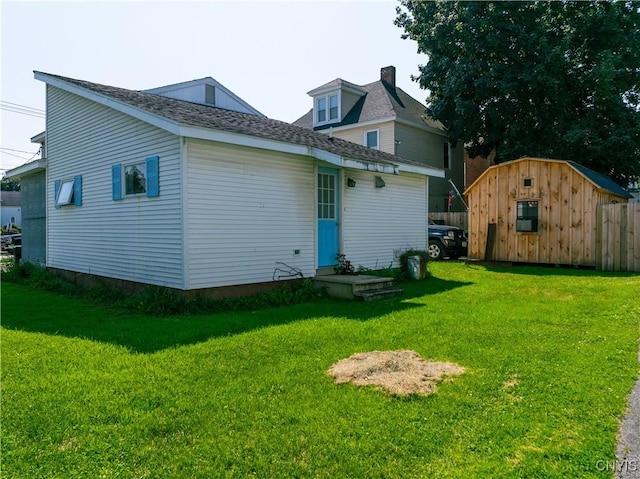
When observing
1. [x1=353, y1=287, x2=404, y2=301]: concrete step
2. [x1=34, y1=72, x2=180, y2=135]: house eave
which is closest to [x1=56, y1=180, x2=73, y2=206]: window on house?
[x1=34, y1=72, x2=180, y2=135]: house eave

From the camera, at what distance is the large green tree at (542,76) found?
18.3m

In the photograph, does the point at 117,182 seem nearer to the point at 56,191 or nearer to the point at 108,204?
the point at 108,204

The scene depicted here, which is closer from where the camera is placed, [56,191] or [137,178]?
[137,178]

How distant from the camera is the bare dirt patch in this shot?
3.85 m

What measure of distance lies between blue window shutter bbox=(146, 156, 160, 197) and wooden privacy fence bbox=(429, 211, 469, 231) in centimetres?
1458

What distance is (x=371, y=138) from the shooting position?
21625 millimetres

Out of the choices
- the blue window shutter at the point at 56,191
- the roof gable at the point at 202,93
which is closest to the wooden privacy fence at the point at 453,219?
the roof gable at the point at 202,93

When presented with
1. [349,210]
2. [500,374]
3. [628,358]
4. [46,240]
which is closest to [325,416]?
[500,374]

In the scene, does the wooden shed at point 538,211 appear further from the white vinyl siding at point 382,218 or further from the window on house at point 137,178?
the window on house at point 137,178

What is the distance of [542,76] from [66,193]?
18.3 meters

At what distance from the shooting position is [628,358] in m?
4.52

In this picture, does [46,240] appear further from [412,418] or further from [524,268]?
[524,268]

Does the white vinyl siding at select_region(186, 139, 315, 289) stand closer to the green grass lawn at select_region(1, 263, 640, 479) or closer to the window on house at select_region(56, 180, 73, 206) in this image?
the green grass lawn at select_region(1, 263, 640, 479)

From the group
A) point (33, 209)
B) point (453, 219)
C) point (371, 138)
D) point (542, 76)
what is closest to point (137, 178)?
point (33, 209)
